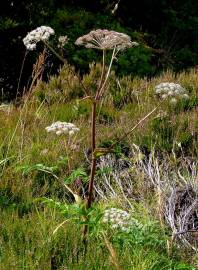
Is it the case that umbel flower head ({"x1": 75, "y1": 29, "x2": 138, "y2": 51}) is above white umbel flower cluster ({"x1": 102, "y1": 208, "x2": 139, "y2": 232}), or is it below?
above

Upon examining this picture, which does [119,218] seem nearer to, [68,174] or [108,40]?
[108,40]

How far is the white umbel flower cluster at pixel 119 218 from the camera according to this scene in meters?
3.20

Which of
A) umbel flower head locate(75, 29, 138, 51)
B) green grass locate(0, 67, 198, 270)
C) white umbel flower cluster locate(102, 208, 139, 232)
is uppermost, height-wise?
umbel flower head locate(75, 29, 138, 51)

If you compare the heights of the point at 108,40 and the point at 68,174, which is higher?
the point at 108,40

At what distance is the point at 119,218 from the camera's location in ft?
10.7

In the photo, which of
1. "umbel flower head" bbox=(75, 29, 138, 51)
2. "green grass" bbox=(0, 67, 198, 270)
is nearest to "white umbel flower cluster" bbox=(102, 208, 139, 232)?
"green grass" bbox=(0, 67, 198, 270)

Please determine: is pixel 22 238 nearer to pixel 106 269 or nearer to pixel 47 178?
pixel 106 269

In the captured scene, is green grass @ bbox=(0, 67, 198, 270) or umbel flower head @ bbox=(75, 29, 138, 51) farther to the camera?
green grass @ bbox=(0, 67, 198, 270)

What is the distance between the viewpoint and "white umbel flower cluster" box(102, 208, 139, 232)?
320 cm

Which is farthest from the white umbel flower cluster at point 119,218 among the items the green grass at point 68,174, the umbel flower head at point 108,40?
the umbel flower head at point 108,40

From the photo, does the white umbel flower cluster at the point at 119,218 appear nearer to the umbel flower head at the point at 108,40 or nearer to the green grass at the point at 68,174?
the green grass at the point at 68,174

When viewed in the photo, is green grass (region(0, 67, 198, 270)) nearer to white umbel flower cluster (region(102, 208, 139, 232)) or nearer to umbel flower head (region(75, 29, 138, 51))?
white umbel flower cluster (region(102, 208, 139, 232))

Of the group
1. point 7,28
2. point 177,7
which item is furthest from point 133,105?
point 177,7

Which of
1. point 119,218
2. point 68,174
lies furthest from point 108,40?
point 68,174
